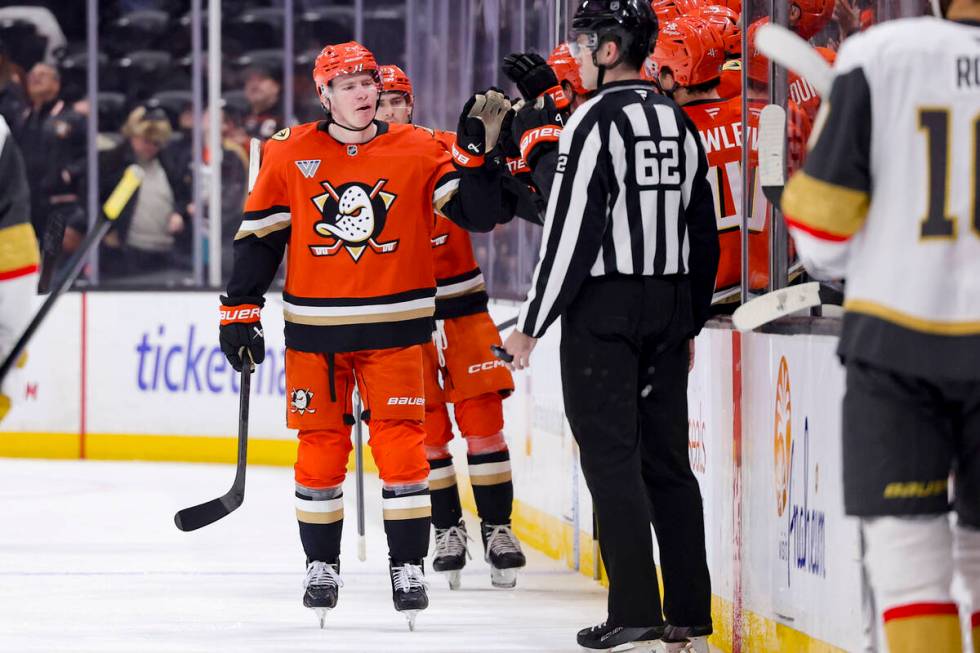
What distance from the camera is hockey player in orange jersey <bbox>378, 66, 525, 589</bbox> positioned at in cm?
466

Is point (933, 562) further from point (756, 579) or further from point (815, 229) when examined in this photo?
point (756, 579)

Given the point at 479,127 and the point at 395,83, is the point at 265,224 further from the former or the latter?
the point at 395,83

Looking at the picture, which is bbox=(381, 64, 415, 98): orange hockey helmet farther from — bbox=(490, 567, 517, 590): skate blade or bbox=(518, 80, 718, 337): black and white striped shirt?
bbox=(518, 80, 718, 337): black and white striped shirt

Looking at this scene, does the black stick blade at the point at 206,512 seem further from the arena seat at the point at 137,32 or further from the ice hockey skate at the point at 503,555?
the arena seat at the point at 137,32

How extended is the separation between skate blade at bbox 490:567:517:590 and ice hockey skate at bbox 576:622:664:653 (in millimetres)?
1233

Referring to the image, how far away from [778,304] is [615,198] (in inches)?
22.8

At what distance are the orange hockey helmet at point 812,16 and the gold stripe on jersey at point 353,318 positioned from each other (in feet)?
3.80

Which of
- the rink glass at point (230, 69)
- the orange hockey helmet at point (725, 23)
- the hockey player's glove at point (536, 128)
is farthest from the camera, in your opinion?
the rink glass at point (230, 69)

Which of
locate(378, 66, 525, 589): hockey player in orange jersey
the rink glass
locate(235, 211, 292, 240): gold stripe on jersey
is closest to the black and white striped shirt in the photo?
locate(235, 211, 292, 240): gold stripe on jersey

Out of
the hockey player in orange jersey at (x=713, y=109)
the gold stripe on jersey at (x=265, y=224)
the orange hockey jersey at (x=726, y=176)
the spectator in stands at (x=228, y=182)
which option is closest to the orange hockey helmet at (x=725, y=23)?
the hockey player in orange jersey at (x=713, y=109)

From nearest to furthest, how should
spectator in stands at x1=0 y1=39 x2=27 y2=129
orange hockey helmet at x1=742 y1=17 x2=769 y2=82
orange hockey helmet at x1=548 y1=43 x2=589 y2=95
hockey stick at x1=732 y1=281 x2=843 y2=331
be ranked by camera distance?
hockey stick at x1=732 y1=281 x2=843 y2=331, orange hockey helmet at x1=742 y1=17 x2=769 y2=82, orange hockey helmet at x1=548 y1=43 x2=589 y2=95, spectator in stands at x1=0 y1=39 x2=27 y2=129

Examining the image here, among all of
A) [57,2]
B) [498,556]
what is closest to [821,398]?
[498,556]

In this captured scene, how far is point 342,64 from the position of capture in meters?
3.95

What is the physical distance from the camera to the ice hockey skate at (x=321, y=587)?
3932mm
